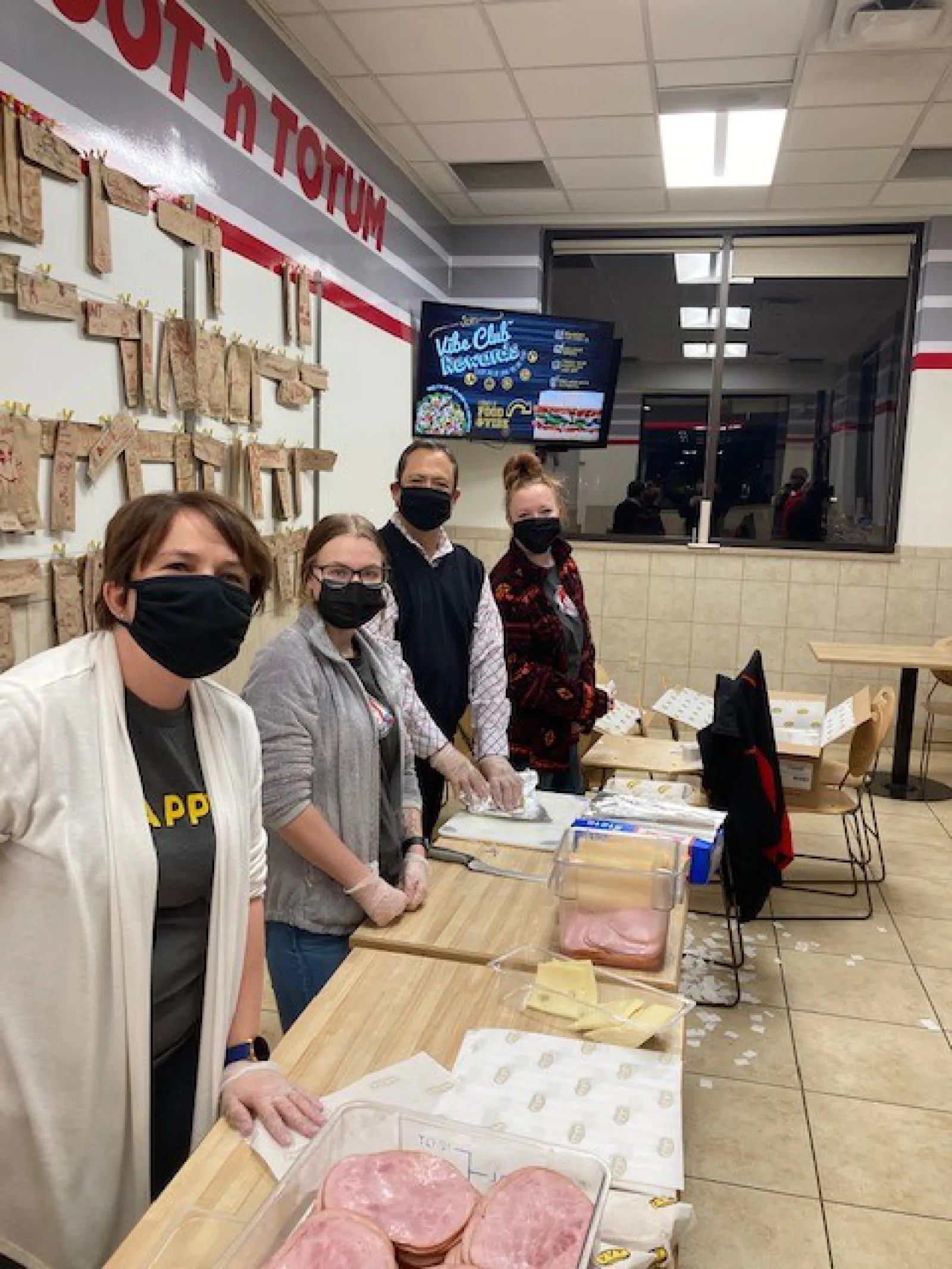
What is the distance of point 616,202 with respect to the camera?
5.89 meters

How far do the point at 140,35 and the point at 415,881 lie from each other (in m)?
2.56

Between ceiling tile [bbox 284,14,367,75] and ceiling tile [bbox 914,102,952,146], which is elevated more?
ceiling tile [bbox 284,14,367,75]

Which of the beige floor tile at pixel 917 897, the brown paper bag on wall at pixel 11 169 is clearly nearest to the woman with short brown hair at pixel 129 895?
the brown paper bag on wall at pixel 11 169

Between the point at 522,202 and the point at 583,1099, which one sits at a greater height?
the point at 522,202

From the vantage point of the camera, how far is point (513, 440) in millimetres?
5746

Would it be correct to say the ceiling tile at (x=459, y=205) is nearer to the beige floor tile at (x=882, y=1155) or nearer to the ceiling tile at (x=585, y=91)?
the ceiling tile at (x=585, y=91)

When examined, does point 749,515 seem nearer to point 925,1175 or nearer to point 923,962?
point 923,962

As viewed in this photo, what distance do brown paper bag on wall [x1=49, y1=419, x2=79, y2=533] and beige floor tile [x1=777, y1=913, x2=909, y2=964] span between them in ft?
9.52

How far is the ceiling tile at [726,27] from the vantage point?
344 centimetres

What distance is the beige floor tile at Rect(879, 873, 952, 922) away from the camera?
3.95 metres

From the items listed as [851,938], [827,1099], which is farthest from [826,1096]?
[851,938]

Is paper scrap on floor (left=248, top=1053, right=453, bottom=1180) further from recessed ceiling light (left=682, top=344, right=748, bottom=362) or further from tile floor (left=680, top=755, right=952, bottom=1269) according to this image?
recessed ceiling light (left=682, top=344, right=748, bottom=362)

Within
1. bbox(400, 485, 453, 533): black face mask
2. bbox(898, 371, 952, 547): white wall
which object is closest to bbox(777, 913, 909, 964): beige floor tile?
bbox(400, 485, 453, 533): black face mask

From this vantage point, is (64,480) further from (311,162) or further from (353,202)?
(353,202)
